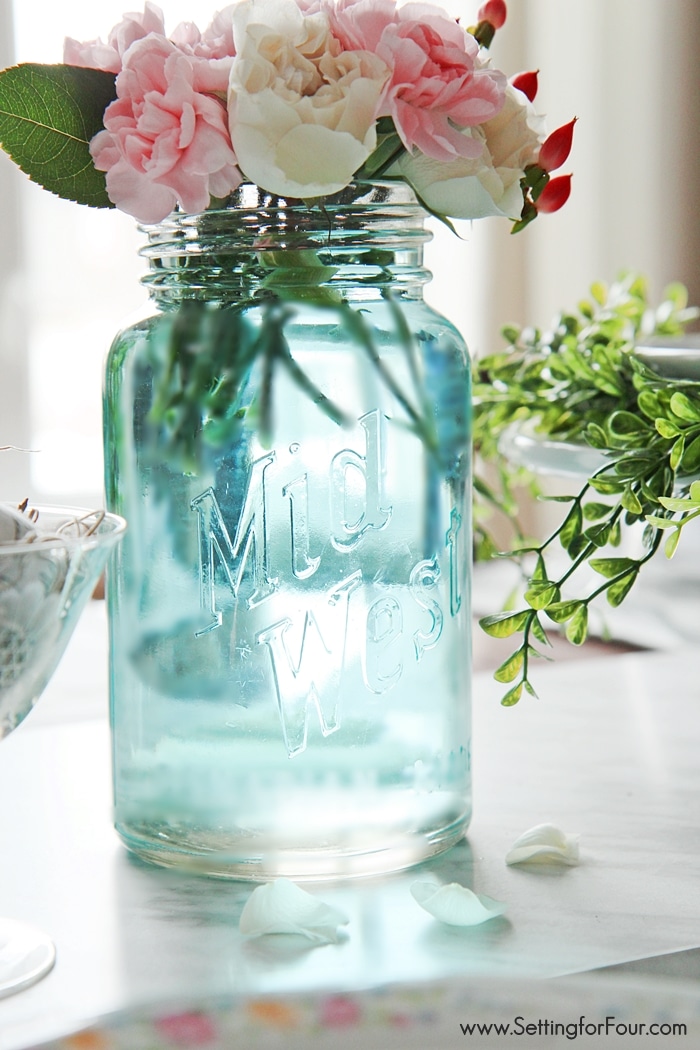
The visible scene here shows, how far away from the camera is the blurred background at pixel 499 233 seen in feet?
4.20

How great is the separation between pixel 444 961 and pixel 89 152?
30 centimetres

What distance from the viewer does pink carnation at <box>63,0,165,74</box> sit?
0.42 m

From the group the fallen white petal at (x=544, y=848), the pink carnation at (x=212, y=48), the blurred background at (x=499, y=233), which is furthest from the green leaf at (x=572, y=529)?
the blurred background at (x=499, y=233)

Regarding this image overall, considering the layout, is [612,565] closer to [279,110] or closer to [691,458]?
[691,458]

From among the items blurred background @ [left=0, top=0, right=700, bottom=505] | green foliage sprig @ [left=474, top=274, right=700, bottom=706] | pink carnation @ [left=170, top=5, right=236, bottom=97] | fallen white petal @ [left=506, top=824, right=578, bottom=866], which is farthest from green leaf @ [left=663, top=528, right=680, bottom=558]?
blurred background @ [left=0, top=0, right=700, bottom=505]

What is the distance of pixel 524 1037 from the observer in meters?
0.39

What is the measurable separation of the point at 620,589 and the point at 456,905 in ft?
0.45

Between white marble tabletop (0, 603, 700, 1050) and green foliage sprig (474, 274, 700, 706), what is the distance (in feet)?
0.18

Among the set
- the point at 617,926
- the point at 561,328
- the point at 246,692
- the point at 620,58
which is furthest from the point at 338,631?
the point at 620,58

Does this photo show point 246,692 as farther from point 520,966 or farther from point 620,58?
point 620,58

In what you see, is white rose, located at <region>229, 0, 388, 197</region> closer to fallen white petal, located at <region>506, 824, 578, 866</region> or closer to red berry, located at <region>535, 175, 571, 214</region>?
red berry, located at <region>535, 175, 571, 214</region>

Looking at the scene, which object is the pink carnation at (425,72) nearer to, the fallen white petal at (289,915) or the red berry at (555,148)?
the red berry at (555,148)

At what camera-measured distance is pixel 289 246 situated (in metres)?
0.43

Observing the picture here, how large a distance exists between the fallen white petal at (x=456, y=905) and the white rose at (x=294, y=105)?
0.79 ft
